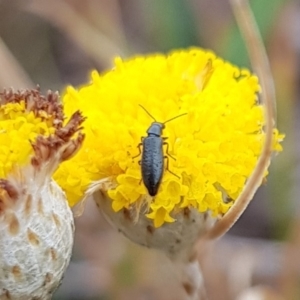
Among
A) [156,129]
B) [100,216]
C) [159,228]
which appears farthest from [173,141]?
[100,216]

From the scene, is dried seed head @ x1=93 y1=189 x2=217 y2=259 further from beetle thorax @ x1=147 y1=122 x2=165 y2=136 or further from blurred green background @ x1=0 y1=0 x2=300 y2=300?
blurred green background @ x1=0 y1=0 x2=300 y2=300

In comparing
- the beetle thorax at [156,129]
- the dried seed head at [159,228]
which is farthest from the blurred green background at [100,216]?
the beetle thorax at [156,129]

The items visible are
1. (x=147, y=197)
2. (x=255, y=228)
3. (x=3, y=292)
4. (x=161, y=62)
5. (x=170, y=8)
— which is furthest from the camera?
(x=255, y=228)

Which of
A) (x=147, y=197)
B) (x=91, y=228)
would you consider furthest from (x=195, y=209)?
(x=91, y=228)

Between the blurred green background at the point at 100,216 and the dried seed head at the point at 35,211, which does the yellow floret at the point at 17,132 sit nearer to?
the dried seed head at the point at 35,211

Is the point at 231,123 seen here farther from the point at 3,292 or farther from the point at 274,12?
the point at 274,12

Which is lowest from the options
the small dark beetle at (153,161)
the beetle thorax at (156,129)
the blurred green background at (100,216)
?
the small dark beetle at (153,161)

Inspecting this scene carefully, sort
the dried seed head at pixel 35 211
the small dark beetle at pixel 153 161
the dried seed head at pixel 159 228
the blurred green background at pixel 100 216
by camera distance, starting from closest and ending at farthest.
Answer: the dried seed head at pixel 35 211, the small dark beetle at pixel 153 161, the dried seed head at pixel 159 228, the blurred green background at pixel 100 216
